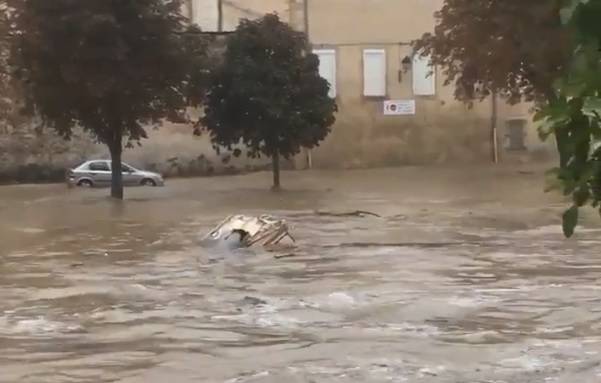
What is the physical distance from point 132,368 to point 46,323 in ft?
8.68

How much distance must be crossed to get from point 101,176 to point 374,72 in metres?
11.8

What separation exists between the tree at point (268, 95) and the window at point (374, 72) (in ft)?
30.7

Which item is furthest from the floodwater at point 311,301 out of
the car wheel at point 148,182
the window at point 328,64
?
the window at point 328,64

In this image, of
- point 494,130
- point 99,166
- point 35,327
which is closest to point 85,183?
point 99,166

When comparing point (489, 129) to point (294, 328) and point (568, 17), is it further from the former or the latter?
point (568, 17)

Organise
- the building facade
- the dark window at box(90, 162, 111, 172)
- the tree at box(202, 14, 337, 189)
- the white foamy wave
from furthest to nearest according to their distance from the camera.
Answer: the building facade, the dark window at box(90, 162, 111, 172), the tree at box(202, 14, 337, 189), the white foamy wave

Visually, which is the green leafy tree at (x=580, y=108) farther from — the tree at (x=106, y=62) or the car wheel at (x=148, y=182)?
the car wheel at (x=148, y=182)

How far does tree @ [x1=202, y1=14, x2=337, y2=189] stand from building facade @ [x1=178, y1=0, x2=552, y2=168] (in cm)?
913

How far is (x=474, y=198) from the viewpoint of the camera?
31594 millimetres

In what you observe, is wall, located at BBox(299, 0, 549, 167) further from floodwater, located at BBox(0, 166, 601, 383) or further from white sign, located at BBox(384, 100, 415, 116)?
floodwater, located at BBox(0, 166, 601, 383)

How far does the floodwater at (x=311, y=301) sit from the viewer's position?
966cm

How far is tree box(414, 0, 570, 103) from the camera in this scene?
28891 mm

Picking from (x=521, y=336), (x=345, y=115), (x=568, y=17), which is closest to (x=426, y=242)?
A: (x=521, y=336)

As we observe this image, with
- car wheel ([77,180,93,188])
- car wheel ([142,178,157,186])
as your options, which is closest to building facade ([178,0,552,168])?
car wheel ([142,178,157,186])
